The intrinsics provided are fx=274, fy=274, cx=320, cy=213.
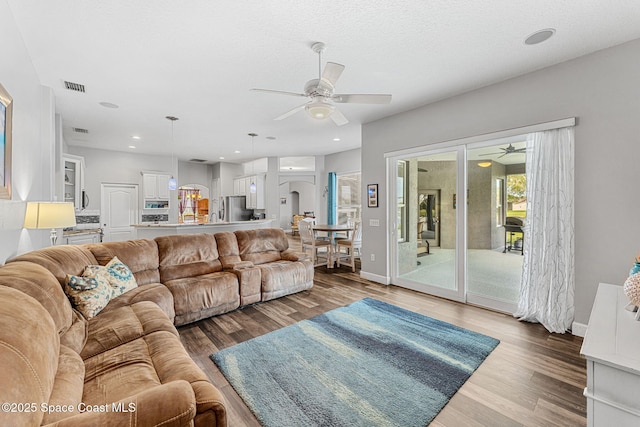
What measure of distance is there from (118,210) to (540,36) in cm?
908

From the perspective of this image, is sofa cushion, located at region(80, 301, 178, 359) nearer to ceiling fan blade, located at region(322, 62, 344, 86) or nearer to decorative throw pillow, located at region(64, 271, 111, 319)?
decorative throw pillow, located at region(64, 271, 111, 319)

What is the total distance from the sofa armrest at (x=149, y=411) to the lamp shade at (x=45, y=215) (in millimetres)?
2074

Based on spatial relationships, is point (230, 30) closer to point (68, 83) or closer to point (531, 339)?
point (68, 83)

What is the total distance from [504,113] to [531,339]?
2.58 m

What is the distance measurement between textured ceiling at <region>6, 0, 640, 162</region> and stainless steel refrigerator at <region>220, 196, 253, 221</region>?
17.8 ft

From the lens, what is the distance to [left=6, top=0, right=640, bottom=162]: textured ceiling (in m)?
2.13

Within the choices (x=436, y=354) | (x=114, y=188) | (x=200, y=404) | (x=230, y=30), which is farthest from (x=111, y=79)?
(x=114, y=188)

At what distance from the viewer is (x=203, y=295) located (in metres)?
3.26

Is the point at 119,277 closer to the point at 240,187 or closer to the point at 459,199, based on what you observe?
the point at 459,199

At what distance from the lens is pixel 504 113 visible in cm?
337

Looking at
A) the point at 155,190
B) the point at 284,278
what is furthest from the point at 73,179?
the point at 284,278

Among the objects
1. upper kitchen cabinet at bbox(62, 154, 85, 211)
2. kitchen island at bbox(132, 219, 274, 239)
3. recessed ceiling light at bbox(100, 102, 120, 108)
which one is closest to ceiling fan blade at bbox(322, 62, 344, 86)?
kitchen island at bbox(132, 219, 274, 239)

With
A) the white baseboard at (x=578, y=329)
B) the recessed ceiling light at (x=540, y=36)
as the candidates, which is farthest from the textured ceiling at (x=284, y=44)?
the white baseboard at (x=578, y=329)

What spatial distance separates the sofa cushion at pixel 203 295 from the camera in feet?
10.3
